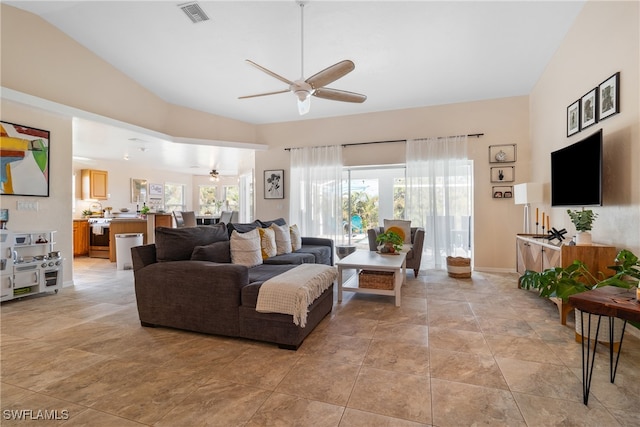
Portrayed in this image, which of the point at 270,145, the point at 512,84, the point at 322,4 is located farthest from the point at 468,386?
the point at 270,145

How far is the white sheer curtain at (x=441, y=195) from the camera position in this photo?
207 inches

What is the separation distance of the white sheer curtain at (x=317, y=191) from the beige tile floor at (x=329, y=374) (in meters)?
3.10

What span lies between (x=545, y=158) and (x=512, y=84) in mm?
1318

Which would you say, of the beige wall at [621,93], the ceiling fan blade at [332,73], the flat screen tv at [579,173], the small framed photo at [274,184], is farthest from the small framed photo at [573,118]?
the small framed photo at [274,184]

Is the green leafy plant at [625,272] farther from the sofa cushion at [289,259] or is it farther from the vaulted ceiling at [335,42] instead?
the sofa cushion at [289,259]

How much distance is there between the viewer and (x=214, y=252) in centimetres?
296

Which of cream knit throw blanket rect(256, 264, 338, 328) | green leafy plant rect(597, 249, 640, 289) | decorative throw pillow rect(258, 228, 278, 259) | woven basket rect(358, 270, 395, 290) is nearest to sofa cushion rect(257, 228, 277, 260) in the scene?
decorative throw pillow rect(258, 228, 278, 259)

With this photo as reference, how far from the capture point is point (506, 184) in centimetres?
511

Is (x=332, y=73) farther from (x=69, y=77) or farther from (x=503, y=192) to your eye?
(x=503, y=192)

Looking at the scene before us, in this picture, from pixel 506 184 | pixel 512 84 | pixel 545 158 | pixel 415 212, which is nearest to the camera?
pixel 545 158

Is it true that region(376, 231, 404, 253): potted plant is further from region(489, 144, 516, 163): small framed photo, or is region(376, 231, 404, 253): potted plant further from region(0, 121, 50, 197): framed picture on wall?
region(0, 121, 50, 197): framed picture on wall

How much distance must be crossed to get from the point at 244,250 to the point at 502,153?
457cm

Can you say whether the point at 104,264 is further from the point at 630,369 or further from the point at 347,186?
the point at 630,369

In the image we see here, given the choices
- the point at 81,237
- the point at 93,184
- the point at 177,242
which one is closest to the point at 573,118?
the point at 177,242
